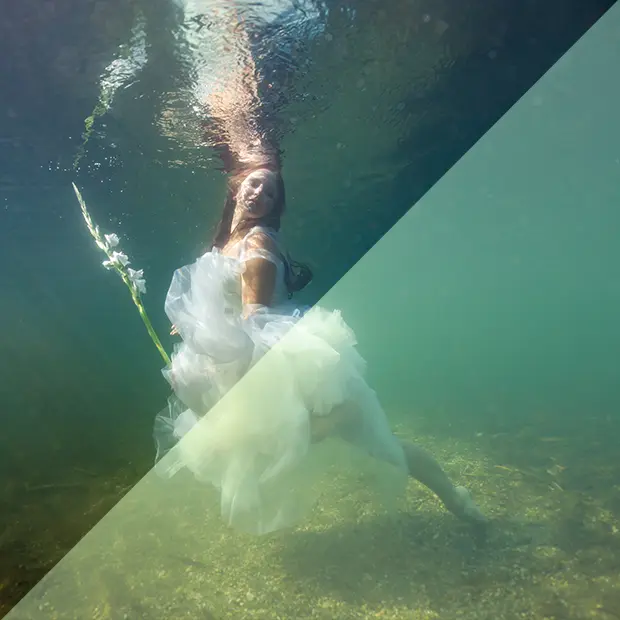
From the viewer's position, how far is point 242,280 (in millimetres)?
2906

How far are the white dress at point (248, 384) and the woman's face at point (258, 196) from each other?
1.21 feet

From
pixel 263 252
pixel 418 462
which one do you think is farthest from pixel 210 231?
pixel 418 462

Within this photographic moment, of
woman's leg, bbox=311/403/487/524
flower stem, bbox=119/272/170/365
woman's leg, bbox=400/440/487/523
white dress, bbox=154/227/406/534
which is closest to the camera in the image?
flower stem, bbox=119/272/170/365

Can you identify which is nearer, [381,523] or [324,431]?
[324,431]

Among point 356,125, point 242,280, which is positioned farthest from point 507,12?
point 242,280

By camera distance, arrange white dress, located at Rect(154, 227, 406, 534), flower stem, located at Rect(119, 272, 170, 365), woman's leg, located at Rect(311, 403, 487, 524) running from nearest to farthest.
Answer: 1. flower stem, located at Rect(119, 272, 170, 365)
2. white dress, located at Rect(154, 227, 406, 534)
3. woman's leg, located at Rect(311, 403, 487, 524)

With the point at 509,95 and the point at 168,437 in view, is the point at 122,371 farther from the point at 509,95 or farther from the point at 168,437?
the point at 509,95

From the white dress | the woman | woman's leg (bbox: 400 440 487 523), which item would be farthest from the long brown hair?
woman's leg (bbox: 400 440 487 523)

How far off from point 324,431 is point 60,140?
4.14m

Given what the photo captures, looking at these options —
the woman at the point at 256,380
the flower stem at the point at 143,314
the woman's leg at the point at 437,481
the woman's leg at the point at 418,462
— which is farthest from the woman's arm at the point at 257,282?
the woman's leg at the point at 437,481

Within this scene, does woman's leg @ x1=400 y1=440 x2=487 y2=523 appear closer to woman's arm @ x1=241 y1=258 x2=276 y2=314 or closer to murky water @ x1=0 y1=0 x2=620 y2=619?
murky water @ x1=0 y1=0 x2=620 y2=619

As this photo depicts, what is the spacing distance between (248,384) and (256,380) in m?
0.06

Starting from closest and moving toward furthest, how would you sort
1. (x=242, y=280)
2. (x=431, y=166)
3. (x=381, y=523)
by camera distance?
(x=242, y=280) < (x=381, y=523) < (x=431, y=166)

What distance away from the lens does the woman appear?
2.85 meters
